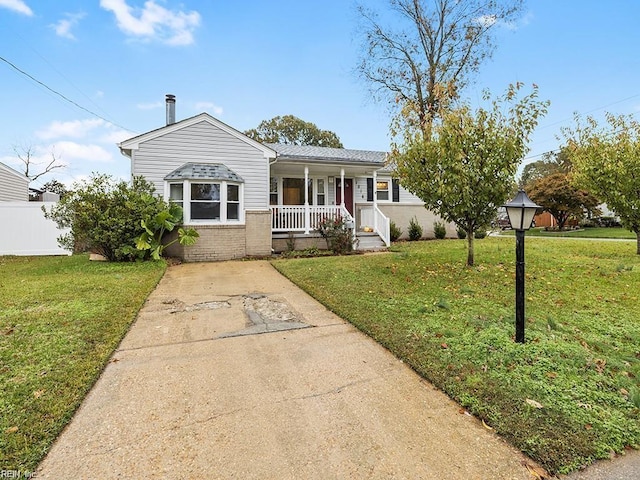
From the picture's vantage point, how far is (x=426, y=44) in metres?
17.8

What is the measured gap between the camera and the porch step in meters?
12.6

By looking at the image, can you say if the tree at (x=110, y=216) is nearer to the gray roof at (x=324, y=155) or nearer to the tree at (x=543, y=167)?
the gray roof at (x=324, y=155)

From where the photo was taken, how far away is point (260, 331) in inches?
166

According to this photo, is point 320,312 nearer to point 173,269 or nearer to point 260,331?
point 260,331

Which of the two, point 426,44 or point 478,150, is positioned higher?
point 426,44

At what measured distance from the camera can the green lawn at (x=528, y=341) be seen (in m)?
2.24

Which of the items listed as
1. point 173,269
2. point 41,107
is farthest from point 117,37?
point 173,269

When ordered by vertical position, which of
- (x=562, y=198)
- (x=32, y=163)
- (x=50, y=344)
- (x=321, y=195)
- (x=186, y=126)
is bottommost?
(x=50, y=344)

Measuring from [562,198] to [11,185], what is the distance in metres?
34.8

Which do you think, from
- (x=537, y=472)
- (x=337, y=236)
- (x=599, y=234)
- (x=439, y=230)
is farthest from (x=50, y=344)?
(x=599, y=234)

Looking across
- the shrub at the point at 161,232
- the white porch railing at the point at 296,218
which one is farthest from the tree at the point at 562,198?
the shrub at the point at 161,232

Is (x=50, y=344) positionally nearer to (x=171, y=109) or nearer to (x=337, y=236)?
(x=337, y=236)

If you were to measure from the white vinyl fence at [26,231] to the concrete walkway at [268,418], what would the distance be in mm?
11286

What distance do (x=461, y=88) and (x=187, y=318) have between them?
19.0 m
